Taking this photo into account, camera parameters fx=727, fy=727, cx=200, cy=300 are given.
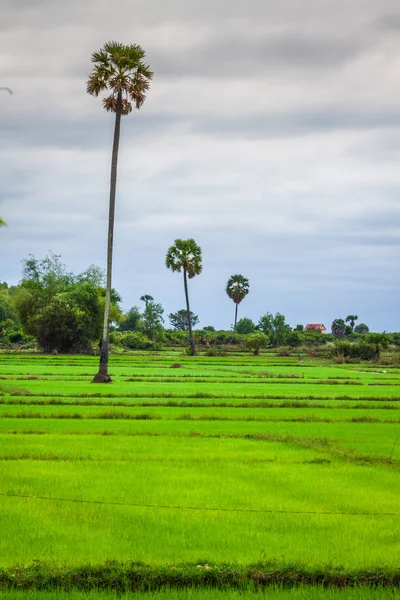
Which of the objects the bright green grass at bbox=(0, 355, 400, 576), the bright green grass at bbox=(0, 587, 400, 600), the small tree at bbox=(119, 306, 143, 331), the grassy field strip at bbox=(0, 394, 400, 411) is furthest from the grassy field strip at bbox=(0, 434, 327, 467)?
the small tree at bbox=(119, 306, 143, 331)

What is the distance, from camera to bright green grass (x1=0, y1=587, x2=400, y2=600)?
6715 mm

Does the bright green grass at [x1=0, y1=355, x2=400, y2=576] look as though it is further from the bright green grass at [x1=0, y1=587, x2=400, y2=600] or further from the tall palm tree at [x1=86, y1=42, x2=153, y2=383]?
the tall palm tree at [x1=86, y1=42, x2=153, y2=383]

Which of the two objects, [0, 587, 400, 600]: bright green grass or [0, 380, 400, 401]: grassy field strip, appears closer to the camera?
[0, 587, 400, 600]: bright green grass

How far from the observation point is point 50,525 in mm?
8648

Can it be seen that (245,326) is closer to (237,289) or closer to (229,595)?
(237,289)

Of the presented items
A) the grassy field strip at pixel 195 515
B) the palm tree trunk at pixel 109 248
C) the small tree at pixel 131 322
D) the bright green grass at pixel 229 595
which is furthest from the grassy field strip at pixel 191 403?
the small tree at pixel 131 322

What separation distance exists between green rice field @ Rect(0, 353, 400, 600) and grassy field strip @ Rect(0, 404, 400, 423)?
0.07 metres

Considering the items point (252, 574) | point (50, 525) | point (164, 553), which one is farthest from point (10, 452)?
point (252, 574)

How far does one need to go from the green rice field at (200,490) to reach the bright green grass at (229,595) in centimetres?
3

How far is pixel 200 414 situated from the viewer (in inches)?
870

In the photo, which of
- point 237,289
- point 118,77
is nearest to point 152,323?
point 237,289

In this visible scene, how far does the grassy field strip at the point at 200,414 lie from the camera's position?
69.1ft

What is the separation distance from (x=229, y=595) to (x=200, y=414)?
15.3 metres

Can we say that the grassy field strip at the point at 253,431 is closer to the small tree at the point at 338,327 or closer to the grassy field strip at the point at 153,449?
the grassy field strip at the point at 153,449
